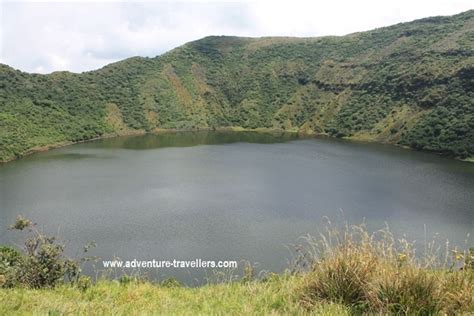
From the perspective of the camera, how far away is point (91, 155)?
75.8 m

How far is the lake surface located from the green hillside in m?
11.0

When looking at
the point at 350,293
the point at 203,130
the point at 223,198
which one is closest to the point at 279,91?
the point at 203,130

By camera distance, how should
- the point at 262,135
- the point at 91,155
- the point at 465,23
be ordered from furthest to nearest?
the point at 465,23, the point at 262,135, the point at 91,155

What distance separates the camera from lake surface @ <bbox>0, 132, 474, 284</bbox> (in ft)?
109

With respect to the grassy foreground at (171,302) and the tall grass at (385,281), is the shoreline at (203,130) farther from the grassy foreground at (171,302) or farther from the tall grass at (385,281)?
the tall grass at (385,281)

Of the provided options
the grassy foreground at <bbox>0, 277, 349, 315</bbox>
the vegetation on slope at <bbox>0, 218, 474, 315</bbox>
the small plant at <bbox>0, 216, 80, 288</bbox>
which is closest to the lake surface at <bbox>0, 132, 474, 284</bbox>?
the small plant at <bbox>0, 216, 80, 288</bbox>

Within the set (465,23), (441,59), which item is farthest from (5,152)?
(465,23)

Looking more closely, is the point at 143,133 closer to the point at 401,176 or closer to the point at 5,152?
the point at 5,152

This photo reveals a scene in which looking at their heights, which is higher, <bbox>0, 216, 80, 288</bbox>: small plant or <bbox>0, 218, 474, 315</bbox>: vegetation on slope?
<bbox>0, 218, 474, 315</bbox>: vegetation on slope

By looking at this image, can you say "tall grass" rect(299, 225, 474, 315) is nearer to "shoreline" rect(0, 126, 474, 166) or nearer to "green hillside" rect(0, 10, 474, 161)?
"green hillside" rect(0, 10, 474, 161)

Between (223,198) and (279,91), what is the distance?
295 ft

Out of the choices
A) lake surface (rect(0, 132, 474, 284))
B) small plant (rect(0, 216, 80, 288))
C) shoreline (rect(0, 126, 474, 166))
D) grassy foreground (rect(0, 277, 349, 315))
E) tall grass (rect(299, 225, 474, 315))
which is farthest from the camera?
shoreline (rect(0, 126, 474, 166))

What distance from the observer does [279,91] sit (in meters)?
133

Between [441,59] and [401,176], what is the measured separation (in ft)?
184
